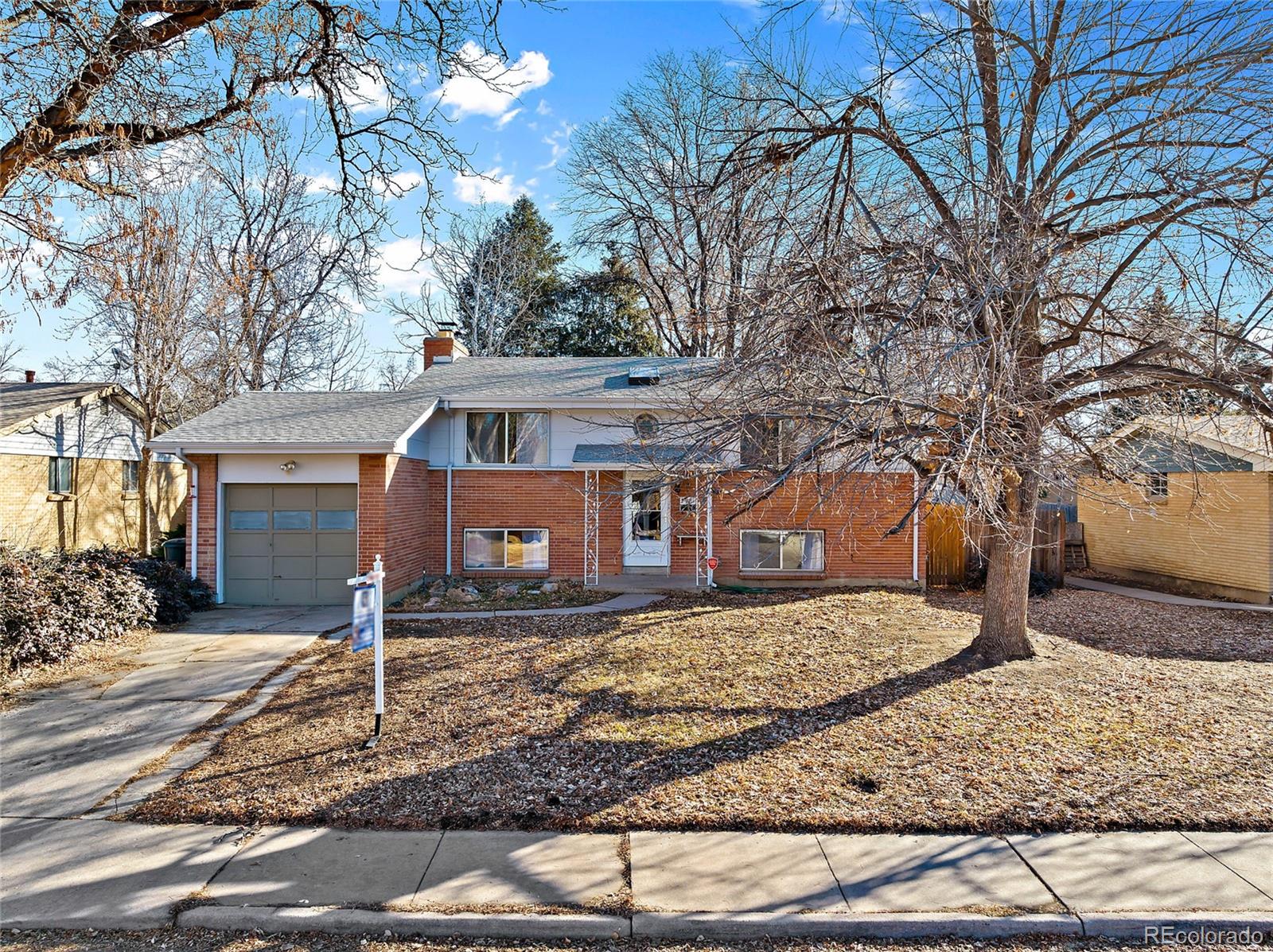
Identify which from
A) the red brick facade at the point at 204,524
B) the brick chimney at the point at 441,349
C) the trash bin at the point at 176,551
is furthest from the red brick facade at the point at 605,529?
the trash bin at the point at 176,551

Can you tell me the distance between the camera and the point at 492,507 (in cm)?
1448

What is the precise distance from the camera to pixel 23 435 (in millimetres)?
16688

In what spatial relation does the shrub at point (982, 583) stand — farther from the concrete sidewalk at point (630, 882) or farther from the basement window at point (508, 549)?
the concrete sidewalk at point (630, 882)

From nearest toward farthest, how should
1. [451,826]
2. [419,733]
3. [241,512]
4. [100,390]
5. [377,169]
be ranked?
[451,826], [419,733], [377,169], [241,512], [100,390]

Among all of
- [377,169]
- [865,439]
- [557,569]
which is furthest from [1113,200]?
[557,569]

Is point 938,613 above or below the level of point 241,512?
below

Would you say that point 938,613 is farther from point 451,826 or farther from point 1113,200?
point 451,826

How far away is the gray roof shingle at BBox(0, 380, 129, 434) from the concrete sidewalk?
1618 centimetres

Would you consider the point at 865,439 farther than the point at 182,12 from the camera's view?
No

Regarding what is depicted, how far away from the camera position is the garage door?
1286 cm

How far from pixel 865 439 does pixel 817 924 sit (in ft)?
11.8

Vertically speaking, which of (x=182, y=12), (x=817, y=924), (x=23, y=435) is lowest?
(x=817, y=924)

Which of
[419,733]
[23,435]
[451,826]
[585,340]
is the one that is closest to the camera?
[451,826]

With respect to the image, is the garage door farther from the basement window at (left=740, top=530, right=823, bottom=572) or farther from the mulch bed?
the basement window at (left=740, top=530, right=823, bottom=572)
